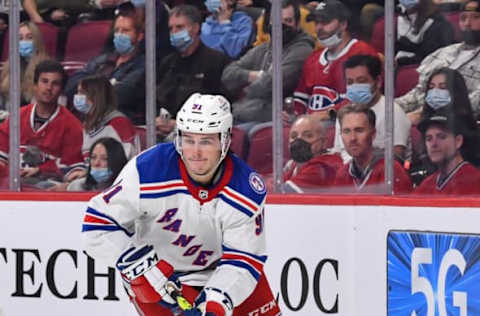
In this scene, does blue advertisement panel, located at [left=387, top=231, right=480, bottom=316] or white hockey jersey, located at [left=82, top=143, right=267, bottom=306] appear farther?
blue advertisement panel, located at [left=387, top=231, right=480, bottom=316]

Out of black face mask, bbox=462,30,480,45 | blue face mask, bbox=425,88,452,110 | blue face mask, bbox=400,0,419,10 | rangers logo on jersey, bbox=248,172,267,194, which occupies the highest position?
blue face mask, bbox=400,0,419,10

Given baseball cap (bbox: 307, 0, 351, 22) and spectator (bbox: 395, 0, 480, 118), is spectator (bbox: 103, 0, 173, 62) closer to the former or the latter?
baseball cap (bbox: 307, 0, 351, 22)

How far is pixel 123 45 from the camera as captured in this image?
6051mm

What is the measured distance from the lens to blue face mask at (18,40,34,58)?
6297mm

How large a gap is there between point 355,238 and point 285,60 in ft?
2.67

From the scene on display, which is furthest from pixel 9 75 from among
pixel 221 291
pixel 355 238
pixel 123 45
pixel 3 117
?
pixel 221 291

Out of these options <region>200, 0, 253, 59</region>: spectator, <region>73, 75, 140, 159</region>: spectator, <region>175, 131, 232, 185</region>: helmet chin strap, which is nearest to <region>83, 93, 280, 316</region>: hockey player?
<region>175, 131, 232, 185</region>: helmet chin strap

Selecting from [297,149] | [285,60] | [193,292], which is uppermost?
[285,60]

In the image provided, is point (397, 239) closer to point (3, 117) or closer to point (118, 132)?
point (118, 132)

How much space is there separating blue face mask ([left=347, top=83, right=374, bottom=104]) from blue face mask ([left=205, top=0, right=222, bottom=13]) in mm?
739

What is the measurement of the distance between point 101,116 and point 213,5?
79cm

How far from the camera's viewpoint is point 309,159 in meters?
5.57

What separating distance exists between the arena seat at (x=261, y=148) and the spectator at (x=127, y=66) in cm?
58

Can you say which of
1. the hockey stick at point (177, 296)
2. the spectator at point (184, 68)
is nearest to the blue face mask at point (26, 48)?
the spectator at point (184, 68)
